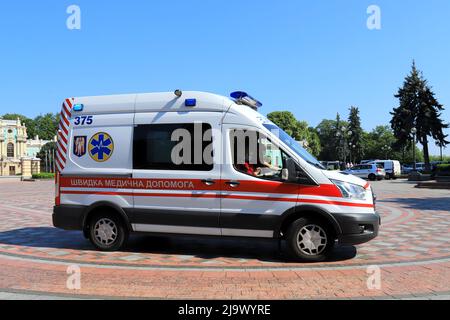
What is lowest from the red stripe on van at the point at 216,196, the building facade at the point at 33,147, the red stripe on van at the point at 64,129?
the red stripe on van at the point at 216,196

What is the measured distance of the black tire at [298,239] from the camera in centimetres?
664

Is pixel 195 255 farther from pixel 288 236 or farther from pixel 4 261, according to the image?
pixel 4 261

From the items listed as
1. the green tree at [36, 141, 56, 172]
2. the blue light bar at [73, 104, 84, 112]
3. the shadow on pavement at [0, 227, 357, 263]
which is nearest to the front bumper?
the shadow on pavement at [0, 227, 357, 263]

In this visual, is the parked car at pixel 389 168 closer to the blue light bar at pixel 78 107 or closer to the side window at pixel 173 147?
the side window at pixel 173 147

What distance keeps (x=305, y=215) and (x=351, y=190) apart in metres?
0.83

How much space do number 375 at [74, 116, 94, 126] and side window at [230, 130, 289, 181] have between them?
2803 mm

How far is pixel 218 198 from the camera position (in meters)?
6.94

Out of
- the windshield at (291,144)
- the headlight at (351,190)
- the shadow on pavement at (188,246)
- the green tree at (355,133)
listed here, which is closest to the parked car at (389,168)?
the shadow on pavement at (188,246)

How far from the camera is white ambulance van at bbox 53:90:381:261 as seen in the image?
6.64 metres

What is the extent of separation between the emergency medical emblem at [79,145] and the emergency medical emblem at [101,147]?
0.49 feet

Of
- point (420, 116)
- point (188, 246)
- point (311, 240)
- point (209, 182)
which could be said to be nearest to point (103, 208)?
point (188, 246)
